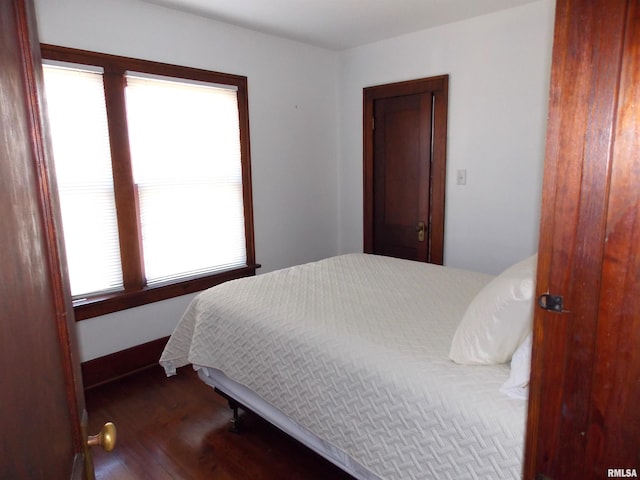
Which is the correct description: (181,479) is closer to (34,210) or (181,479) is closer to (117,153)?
(34,210)

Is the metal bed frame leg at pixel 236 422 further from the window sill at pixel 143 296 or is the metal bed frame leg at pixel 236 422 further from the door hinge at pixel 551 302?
the door hinge at pixel 551 302

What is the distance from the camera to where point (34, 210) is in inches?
24.2

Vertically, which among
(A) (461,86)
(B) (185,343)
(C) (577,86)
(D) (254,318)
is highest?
(A) (461,86)

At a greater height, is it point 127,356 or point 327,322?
point 327,322

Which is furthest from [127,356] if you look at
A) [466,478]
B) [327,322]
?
[466,478]

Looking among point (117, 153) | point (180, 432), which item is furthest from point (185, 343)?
point (117, 153)

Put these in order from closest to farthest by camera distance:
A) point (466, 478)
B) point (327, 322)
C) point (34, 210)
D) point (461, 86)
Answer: point (34, 210)
point (466, 478)
point (327, 322)
point (461, 86)

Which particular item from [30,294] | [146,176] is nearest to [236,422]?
[146,176]

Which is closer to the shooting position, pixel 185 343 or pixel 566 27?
pixel 566 27

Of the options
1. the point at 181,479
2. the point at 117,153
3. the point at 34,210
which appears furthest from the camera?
the point at 117,153

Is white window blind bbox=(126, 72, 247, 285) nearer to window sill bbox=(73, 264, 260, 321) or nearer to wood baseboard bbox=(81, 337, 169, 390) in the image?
window sill bbox=(73, 264, 260, 321)

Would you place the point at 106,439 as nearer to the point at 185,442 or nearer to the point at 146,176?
the point at 185,442

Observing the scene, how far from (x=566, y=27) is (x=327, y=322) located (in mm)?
1355

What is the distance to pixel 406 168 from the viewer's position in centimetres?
359
